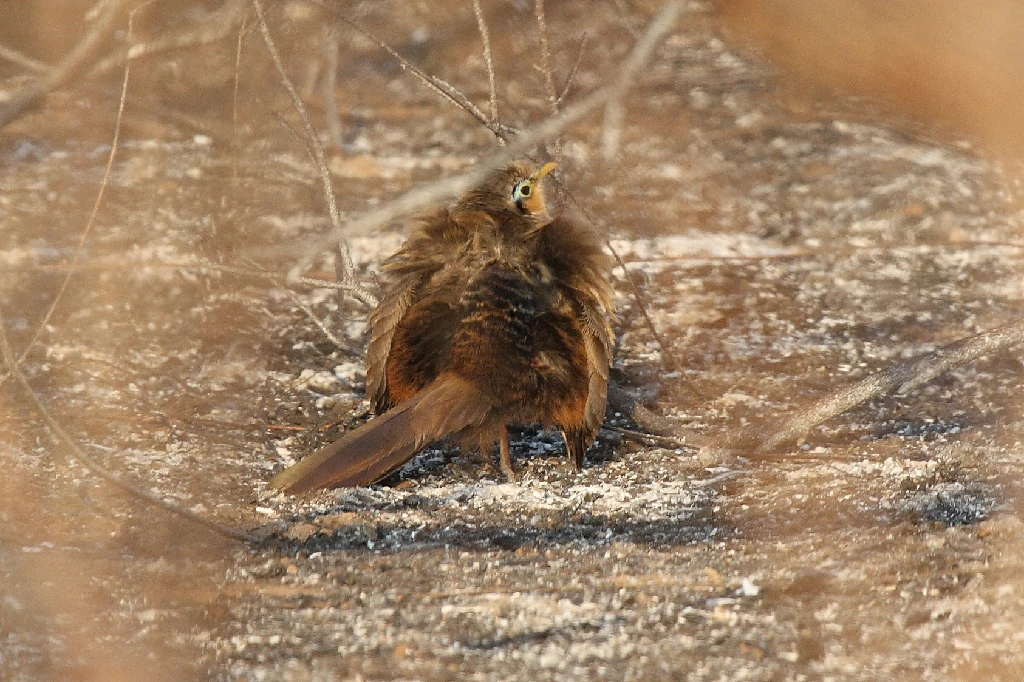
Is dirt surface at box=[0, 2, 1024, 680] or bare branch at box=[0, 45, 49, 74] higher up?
bare branch at box=[0, 45, 49, 74]

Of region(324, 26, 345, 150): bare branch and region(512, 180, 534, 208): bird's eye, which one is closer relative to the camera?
region(512, 180, 534, 208): bird's eye

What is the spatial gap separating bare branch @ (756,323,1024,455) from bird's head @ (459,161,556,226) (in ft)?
3.80

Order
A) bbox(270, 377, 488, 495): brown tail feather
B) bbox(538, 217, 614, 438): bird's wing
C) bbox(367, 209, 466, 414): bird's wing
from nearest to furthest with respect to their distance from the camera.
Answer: bbox(270, 377, 488, 495): brown tail feather
bbox(538, 217, 614, 438): bird's wing
bbox(367, 209, 466, 414): bird's wing

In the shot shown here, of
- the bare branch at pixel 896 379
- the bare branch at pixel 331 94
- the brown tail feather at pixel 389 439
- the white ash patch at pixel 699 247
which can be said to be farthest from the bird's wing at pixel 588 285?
the bare branch at pixel 331 94

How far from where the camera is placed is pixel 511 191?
412cm

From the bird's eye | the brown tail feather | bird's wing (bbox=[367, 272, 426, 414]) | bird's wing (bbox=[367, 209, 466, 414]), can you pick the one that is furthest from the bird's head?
the brown tail feather

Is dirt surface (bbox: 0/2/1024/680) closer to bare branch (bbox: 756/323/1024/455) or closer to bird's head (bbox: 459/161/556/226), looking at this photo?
bare branch (bbox: 756/323/1024/455)

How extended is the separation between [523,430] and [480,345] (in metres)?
0.53

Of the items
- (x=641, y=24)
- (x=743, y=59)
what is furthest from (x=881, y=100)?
(x=641, y=24)

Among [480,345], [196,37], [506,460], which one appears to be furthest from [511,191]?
[196,37]

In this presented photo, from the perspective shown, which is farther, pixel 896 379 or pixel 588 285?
pixel 896 379

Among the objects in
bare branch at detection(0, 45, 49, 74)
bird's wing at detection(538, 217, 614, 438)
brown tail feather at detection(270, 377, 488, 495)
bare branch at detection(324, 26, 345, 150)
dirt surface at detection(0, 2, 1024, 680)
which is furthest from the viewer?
bare branch at detection(324, 26, 345, 150)

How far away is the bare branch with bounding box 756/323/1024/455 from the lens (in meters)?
3.80

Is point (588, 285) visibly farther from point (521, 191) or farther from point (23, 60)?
point (23, 60)
